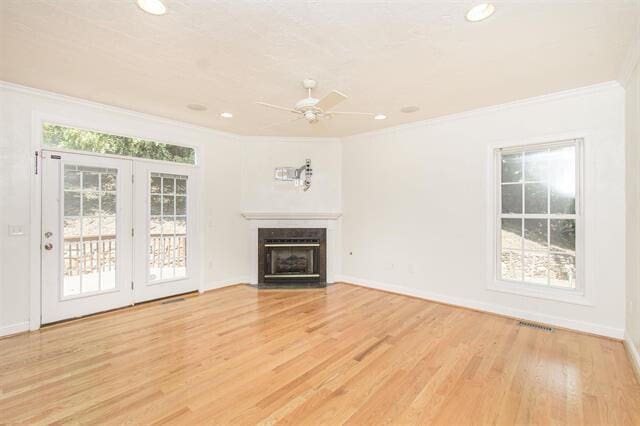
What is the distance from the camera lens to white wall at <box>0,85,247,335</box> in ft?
10.4

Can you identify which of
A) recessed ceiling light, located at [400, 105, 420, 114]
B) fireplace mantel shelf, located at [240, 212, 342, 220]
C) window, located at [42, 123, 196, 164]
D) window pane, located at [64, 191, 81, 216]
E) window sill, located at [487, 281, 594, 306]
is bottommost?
window sill, located at [487, 281, 594, 306]

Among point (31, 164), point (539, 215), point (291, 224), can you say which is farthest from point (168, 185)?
point (539, 215)

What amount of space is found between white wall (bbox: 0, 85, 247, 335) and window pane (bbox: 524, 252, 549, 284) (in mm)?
4508

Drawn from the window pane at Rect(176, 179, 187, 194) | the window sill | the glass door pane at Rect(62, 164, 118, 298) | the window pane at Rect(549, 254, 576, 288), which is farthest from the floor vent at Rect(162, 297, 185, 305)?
the window pane at Rect(549, 254, 576, 288)

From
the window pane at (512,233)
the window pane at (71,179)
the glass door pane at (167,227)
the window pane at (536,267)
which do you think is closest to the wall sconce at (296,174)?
the glass door pane at (167,227)

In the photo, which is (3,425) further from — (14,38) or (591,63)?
(591,63)

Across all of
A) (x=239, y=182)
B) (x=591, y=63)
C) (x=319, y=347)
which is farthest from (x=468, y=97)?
(x=239, y=182)

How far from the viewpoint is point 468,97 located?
352 cm

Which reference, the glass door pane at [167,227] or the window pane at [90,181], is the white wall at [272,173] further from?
the window pane at [90,181]

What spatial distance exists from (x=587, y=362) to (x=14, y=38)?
5553mm

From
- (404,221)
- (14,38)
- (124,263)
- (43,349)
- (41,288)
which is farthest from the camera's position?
(404,221)

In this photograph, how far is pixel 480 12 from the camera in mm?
2012

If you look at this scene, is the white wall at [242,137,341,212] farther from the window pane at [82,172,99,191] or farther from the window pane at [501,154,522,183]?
the window pane at [501,154,522,183]

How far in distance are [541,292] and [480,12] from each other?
3.23 m
